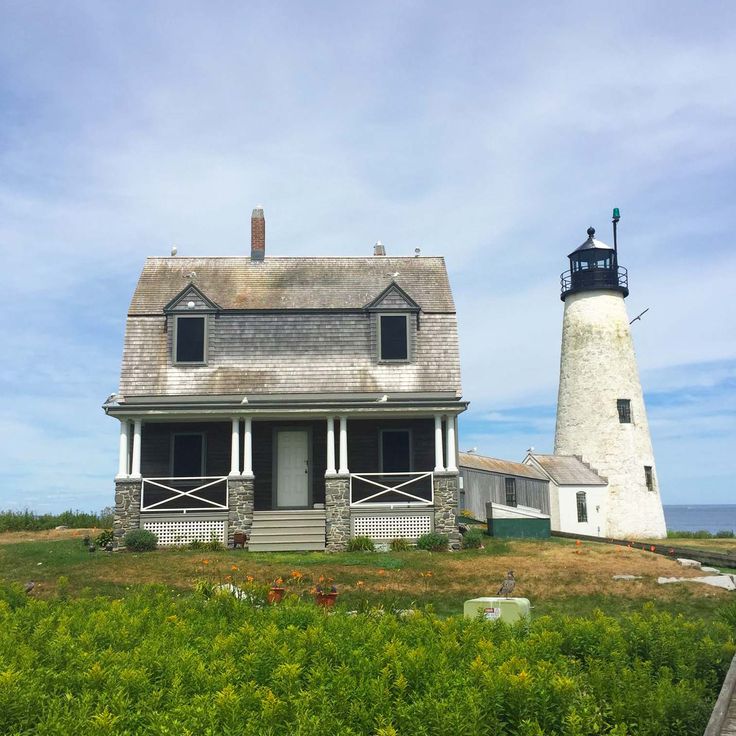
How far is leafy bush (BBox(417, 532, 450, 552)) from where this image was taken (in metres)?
21.3

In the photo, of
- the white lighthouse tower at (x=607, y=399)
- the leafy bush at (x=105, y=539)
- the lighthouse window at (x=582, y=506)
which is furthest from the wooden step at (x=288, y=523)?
the white lighthouse tower at (x=607, y=399)

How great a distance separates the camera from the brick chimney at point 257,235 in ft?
90.5

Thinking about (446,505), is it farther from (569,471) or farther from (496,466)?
(569,471)

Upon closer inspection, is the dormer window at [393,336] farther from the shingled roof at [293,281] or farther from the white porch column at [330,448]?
the white porch column at [330,448]

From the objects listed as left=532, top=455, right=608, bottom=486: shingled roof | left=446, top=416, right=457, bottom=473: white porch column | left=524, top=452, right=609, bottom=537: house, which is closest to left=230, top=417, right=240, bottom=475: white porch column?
left=446, top=416, right=457, bottom=473: white porch column

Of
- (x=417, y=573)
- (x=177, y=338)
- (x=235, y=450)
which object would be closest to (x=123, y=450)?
(x=235, y=450)

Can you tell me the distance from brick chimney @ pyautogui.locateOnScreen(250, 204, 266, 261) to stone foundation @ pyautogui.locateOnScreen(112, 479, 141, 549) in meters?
9.25

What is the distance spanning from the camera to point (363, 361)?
81.0 feet

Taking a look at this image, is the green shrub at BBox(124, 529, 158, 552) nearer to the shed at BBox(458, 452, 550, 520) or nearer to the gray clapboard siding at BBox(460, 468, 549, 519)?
the shed at BBox(458, 452, 550, 520)

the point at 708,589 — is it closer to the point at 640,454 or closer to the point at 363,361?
the point at 363,361

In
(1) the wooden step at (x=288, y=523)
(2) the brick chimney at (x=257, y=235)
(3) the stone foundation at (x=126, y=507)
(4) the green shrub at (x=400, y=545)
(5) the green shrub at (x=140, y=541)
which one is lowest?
(4) the green shrub at (x=400, y=545)

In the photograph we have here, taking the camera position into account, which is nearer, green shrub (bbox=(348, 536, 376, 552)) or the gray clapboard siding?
green shrub (bbox=(348, 536, 376, 552))

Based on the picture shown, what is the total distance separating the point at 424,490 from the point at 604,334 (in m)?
13.7

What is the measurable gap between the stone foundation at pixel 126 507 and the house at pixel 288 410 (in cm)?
3
